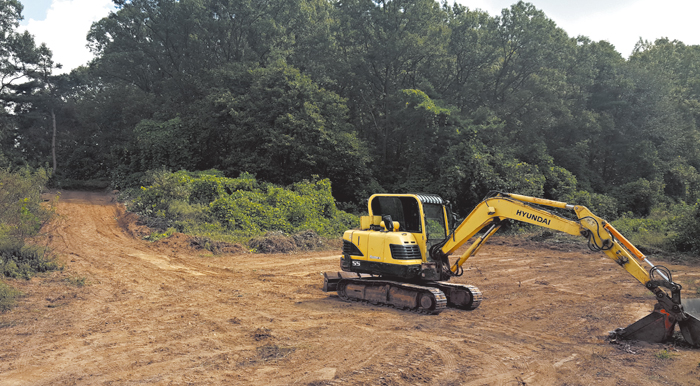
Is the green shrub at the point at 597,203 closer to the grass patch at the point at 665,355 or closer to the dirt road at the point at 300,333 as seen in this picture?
the dirt road at the point at 300,333

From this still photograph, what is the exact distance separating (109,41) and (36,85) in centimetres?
758

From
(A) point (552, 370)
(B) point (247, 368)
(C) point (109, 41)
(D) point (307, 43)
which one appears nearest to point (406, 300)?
(A) point (552, 370)

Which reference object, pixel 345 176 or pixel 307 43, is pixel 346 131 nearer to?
pixel 345 176

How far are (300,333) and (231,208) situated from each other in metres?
13.5

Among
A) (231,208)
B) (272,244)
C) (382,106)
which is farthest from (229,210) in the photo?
(382,106)

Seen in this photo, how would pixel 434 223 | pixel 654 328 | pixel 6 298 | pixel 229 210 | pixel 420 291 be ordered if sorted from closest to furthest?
pixel 654 328, pixel 6 298, pixel 420 291, pixel 434 223, pixel 229 210

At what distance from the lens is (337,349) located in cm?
668

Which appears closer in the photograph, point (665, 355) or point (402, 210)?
point (665, 355)

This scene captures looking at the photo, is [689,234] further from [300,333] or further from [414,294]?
[300,333]

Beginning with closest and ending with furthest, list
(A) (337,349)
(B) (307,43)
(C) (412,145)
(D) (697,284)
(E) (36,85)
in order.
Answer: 1. (A) (337,349)
2. (D) (697,284)
3. (C) (412,145)
4. (B) (307,43)
5. (E) (36,85)

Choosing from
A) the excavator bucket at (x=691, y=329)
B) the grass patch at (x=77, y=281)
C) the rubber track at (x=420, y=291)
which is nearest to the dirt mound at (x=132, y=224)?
the grass patch at (x=77, y=281)

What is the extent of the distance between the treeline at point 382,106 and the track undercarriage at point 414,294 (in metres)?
16.5

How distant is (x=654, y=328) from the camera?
6613 mm

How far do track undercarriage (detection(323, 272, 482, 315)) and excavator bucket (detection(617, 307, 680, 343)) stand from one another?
283 cm
